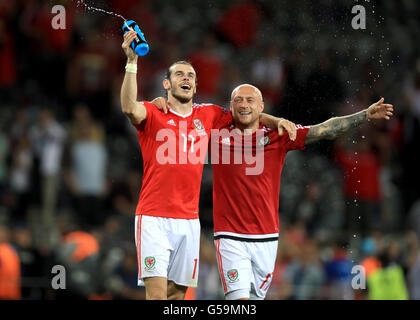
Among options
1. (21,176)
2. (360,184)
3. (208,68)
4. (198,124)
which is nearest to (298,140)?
(198,124)

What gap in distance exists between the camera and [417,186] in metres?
13.7

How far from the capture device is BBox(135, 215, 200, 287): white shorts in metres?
6.39

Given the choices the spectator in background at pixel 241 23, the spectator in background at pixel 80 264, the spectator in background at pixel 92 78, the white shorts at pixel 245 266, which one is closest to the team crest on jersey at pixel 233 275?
the white shorts at pixel 245 266

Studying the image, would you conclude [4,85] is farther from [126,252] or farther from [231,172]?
[231,172]

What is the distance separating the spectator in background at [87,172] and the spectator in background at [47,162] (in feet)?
0.68

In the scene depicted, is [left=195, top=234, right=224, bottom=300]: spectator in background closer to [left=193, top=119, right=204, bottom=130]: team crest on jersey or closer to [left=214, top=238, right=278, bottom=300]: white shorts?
[left=214, top=238, right=278, bottom=300]: white shorts

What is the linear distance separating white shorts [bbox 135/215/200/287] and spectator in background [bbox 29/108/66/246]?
5.75m

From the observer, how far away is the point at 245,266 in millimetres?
6875

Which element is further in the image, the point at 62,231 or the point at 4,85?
the point at 4,85

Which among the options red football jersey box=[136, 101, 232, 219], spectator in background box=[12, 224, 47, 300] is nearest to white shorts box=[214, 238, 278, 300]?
red football jersey box=[136, 101, 232, 219]

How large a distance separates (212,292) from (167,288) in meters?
4.24

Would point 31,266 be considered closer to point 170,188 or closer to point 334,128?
point 170,188
